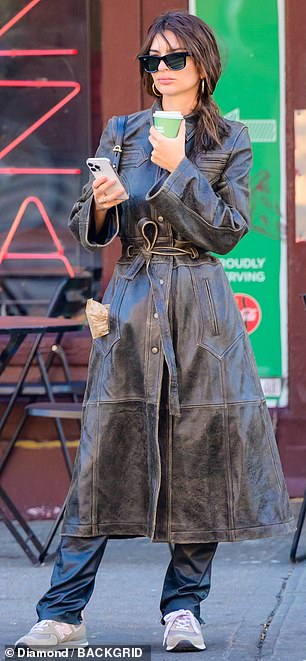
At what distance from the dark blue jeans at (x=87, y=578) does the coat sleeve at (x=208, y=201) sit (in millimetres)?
972

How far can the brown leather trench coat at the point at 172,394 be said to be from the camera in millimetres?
4148

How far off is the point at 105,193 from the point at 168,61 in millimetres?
459

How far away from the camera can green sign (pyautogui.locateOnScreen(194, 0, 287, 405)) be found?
246 inches

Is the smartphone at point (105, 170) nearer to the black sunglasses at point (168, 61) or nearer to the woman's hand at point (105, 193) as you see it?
the woman's hand at point (105, 193)

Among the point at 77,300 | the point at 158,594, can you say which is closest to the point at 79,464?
the point at 158,594

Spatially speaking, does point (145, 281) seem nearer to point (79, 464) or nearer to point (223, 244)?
point (223, 244)

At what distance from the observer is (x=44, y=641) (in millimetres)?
4113

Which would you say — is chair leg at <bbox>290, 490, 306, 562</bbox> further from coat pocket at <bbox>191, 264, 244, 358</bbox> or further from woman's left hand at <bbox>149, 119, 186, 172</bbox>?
woman's left hand at <bbox>149, 119, 186, 172</bbox>

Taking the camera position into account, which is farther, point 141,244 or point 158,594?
point 158,594

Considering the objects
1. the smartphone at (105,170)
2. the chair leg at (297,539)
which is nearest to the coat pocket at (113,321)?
the smartphone at (105,170)

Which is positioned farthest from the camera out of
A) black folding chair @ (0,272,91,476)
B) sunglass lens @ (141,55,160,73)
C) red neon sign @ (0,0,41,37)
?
red neon sign @ (0,0,41,37)

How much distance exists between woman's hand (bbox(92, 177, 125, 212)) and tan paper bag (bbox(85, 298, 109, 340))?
0.32 metres

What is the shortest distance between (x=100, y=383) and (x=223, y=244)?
58cm

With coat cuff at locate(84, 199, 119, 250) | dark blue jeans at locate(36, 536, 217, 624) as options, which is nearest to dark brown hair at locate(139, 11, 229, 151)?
coat cuff at locate(84, 199, 119, 250)
